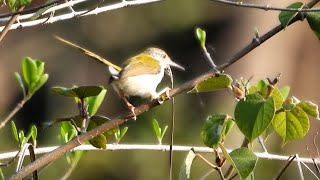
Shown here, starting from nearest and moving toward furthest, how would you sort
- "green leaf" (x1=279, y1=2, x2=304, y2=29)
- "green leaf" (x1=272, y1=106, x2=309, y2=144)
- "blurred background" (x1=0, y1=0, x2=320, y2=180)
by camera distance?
"green leaf" (x1=279, y1=2, x2=304, y2=29) < "green leaf" (x1=272, y1=106, x2=309, y2=144) < "blurred background" (x1=0, y1=0, x2=320, y2=180)

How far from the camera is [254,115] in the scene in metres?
1.55

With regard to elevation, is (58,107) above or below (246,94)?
below

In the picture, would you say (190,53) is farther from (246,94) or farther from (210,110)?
(246,94)

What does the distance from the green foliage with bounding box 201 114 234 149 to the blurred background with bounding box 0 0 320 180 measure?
7.45m

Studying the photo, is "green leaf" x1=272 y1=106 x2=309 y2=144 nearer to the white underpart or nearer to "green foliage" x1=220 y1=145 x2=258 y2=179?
"green foliage" x1=220 y1=145 x2=258 y2=179

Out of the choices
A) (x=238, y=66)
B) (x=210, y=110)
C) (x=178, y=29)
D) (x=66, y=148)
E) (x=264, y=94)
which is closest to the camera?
(x=66, y=148)

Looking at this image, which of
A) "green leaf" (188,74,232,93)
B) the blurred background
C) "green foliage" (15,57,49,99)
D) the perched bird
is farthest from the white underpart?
the blurred background

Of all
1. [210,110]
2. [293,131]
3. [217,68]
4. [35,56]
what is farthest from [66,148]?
[35,56]

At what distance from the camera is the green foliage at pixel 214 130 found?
163cm

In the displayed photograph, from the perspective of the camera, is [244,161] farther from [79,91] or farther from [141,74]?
[141,74]

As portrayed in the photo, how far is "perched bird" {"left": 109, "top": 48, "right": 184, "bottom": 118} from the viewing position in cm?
238

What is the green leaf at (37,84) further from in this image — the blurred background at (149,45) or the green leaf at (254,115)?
the blurred background at (149,45)

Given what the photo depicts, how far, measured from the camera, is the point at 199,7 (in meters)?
11.4

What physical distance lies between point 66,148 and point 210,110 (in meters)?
7.80
